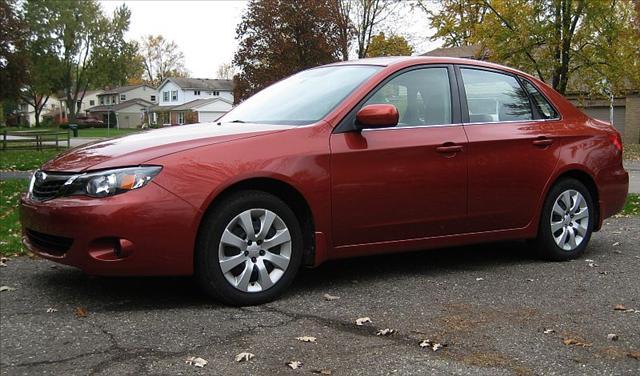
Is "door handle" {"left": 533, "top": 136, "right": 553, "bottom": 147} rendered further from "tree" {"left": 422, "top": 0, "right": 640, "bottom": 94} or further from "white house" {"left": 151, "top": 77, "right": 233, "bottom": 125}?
"white house" {"left": 151, "top": 77, "right": 233, "bottom": 125}

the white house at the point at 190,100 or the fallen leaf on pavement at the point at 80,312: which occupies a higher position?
the white house at the point at 190,100

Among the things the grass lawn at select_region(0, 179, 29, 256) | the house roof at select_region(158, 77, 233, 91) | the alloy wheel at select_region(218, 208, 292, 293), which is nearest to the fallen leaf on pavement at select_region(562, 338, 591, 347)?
the alloy wheel at select_region(218, 208, 292, 293)

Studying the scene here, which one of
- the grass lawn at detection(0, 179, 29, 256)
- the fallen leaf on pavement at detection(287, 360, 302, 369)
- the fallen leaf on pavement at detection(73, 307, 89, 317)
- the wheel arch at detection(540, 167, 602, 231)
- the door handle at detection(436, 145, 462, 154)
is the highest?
the door handle at detection(436, 145, 462, 154)

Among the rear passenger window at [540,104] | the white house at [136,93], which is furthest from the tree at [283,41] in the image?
the white house at [136,93]

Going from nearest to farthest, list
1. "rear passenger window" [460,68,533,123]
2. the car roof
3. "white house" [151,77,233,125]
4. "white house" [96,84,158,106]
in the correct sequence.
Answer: the car roof < "rear passenger window" [460,68,533,123] < "white house" [151,77,233,125] < "white house" [96,84,158,106]

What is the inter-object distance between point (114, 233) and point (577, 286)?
3.34 metres

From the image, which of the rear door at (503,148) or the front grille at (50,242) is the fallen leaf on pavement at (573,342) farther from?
the front grille at (50,242)

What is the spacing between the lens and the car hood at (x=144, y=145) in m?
4.14

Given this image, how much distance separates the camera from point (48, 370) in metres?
3.21

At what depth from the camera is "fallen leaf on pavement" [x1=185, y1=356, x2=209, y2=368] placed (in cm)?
333

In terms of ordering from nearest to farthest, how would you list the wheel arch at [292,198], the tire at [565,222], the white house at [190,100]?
1. the wheel arch at [292,198]
2. the tire at [565,222]
3. the white house at [190,100]

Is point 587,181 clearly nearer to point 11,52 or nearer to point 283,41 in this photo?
point 11,52

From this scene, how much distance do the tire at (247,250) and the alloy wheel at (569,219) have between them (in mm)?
2556

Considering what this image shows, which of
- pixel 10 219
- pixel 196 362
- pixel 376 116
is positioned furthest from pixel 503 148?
pixel 10 219
